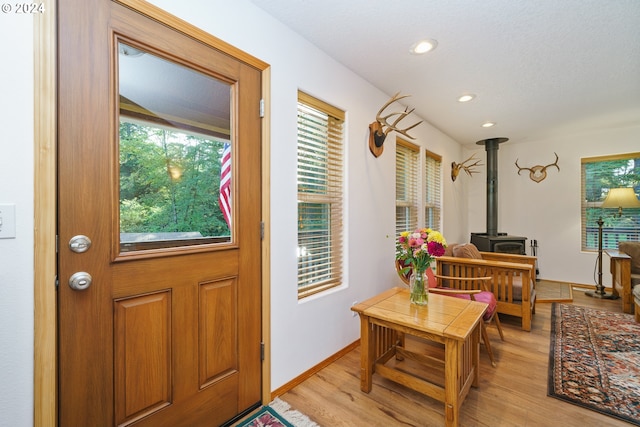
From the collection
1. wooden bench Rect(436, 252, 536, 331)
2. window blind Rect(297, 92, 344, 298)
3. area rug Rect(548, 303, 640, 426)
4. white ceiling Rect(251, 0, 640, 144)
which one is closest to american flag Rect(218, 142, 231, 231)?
window blind Rect(297, 92, 344, 298)

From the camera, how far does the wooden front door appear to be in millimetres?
1105

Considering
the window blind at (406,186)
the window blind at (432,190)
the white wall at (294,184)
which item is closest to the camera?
the white wall at (294,184)

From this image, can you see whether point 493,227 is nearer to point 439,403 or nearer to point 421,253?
point 421,253

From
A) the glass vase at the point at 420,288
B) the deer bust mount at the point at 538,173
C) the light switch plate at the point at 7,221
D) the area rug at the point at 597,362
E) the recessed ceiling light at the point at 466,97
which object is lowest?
the area rug at the point at 597,362

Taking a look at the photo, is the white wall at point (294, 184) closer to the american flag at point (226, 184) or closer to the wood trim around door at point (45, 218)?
the american flag at point (226, 184)

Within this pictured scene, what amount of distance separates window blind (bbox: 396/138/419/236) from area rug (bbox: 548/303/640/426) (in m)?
1.80

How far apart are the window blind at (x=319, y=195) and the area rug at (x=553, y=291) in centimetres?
331

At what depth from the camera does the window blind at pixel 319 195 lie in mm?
2125

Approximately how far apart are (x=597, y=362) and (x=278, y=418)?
252cm

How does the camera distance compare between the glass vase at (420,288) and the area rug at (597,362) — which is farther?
the glass vase at (420,288)

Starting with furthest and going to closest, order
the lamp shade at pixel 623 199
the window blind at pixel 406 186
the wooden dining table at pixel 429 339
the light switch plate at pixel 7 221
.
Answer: the lamp shade at pixel 623 199, the window blind at pixel 406 186, the wooden dining table at pixel 429 339, the light switch plate at pixel 7 221

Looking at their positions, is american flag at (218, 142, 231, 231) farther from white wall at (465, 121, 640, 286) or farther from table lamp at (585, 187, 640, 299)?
white wall at (465, 121, 640, 286)

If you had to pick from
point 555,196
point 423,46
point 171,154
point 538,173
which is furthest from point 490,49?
point 555,196

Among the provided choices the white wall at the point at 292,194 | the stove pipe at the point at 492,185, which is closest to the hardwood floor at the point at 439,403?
the white wall at the point at 292,194
